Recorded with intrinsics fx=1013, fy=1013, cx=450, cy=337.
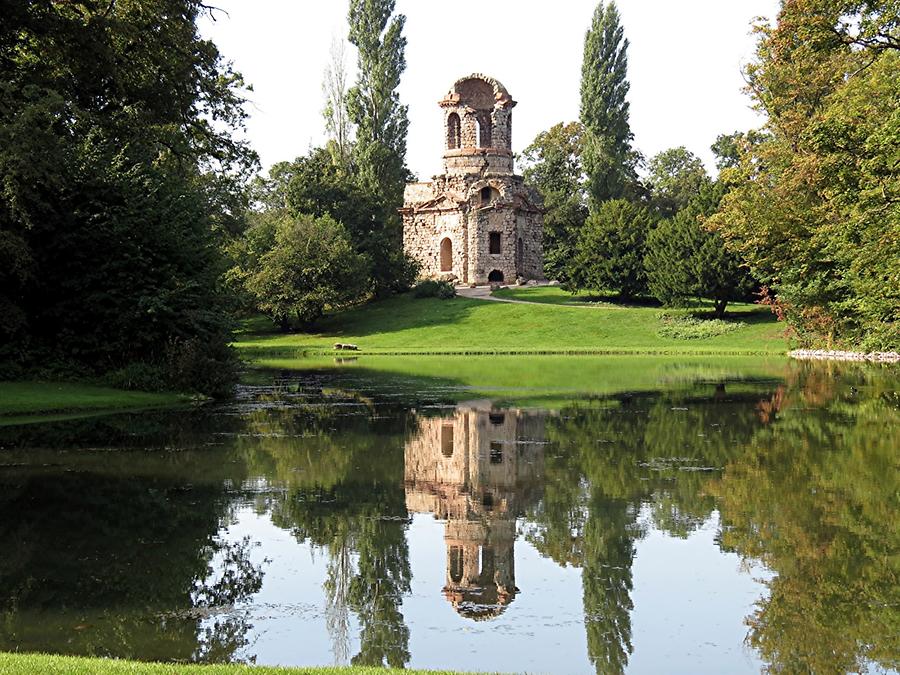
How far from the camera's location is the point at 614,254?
67688 mm

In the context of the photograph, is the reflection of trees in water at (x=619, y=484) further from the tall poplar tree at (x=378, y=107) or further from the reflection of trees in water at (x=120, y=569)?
the tall poplar tree at (x=378, y=107)

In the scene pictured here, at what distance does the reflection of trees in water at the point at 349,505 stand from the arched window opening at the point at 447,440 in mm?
795

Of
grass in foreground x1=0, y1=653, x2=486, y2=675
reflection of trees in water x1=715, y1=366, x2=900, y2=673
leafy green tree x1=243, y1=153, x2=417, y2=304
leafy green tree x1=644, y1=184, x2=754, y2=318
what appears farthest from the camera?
leafy green tree x1=243, y1=153, x2=417, y2=304

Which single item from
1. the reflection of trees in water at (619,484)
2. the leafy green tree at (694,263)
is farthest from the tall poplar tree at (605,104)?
the reflection of trees in water at (619,484)

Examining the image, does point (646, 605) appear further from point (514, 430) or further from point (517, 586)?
point (514, 430)

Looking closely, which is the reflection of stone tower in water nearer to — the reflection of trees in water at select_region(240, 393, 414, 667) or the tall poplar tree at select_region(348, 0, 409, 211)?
the reflection of trees in water at select_region(240, 393, 414, 667)

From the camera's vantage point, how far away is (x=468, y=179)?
7688 centimetres

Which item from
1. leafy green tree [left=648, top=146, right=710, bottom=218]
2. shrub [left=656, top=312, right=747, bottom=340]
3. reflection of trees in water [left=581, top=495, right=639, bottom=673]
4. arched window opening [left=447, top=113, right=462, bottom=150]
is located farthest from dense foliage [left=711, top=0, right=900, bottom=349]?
leafy green tree [left=648, top=146, right=710, bottom=218]

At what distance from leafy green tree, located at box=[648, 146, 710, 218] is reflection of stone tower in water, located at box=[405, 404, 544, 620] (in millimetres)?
74129

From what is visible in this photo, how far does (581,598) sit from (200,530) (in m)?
5.03

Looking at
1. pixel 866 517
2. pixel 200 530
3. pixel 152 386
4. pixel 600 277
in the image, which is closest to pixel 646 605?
pixel 866 517

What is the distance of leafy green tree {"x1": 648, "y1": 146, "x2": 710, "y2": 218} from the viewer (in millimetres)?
94562

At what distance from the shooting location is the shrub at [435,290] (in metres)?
69.7

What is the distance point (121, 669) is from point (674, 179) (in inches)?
3948
